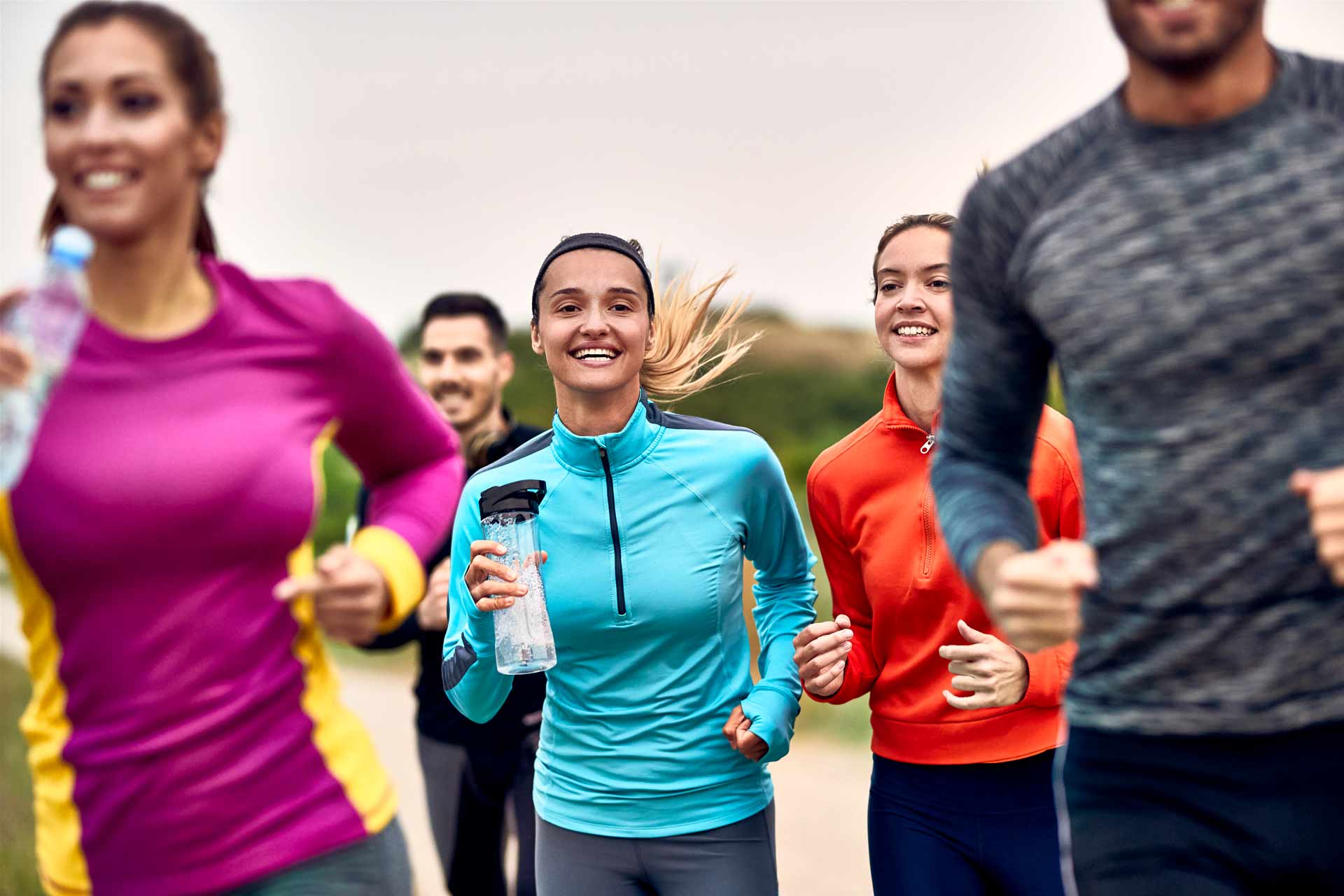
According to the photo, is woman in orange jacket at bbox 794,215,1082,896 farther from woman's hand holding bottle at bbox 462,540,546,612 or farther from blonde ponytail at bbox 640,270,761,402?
woman's hand holding bottle at bbox 462,540,546,612

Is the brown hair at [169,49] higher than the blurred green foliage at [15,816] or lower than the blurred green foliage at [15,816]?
higher

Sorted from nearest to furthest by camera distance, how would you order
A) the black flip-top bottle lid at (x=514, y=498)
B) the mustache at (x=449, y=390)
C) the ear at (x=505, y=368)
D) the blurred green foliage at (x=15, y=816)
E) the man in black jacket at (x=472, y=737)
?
the black flip-top bottle lid at (x=514, y=498)
the man in black jacket at (x=472, y=737)
the mustache at (x=449, y=390)
the ear at (x=505, y=368)
the blurred green foliage at (x=15, y=816)

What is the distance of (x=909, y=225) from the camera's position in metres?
3.87

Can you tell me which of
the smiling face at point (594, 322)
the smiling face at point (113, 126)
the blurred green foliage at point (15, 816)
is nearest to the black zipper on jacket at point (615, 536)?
the smiling face at point (594, 322)

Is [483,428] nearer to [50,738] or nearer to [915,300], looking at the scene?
[915,300]

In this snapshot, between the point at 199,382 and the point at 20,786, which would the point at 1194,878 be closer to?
the point at 199,382

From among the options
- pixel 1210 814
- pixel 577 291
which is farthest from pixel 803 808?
pixel 1210 814

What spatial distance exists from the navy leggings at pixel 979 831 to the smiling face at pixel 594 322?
4.04ft

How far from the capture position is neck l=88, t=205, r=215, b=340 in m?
2.26

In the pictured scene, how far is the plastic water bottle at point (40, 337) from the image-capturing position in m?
2.09

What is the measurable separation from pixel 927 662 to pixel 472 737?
181 centimetres

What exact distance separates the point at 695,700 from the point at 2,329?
182cm

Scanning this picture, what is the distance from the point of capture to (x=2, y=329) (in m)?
2.08

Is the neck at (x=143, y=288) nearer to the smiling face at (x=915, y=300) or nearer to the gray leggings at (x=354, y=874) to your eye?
the gray leggings at (x=354, y=874)
